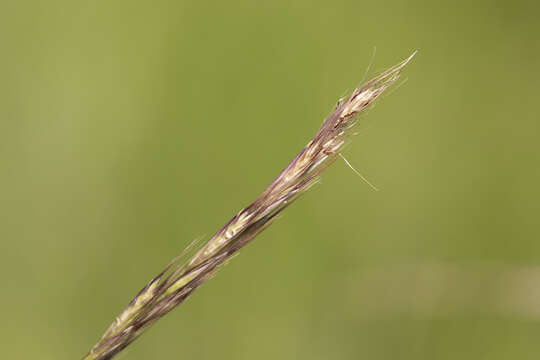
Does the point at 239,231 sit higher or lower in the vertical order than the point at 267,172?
lower

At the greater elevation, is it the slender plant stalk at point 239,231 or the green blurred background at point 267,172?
the green blurred background at point 267,172

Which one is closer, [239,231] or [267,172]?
[239,231]

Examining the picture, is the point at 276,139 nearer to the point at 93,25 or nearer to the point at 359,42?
the point at 359,42

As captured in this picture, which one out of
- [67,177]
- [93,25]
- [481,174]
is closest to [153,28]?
[93,25]

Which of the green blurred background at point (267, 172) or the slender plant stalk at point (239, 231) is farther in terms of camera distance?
the green blurred background at point (267, 172)
